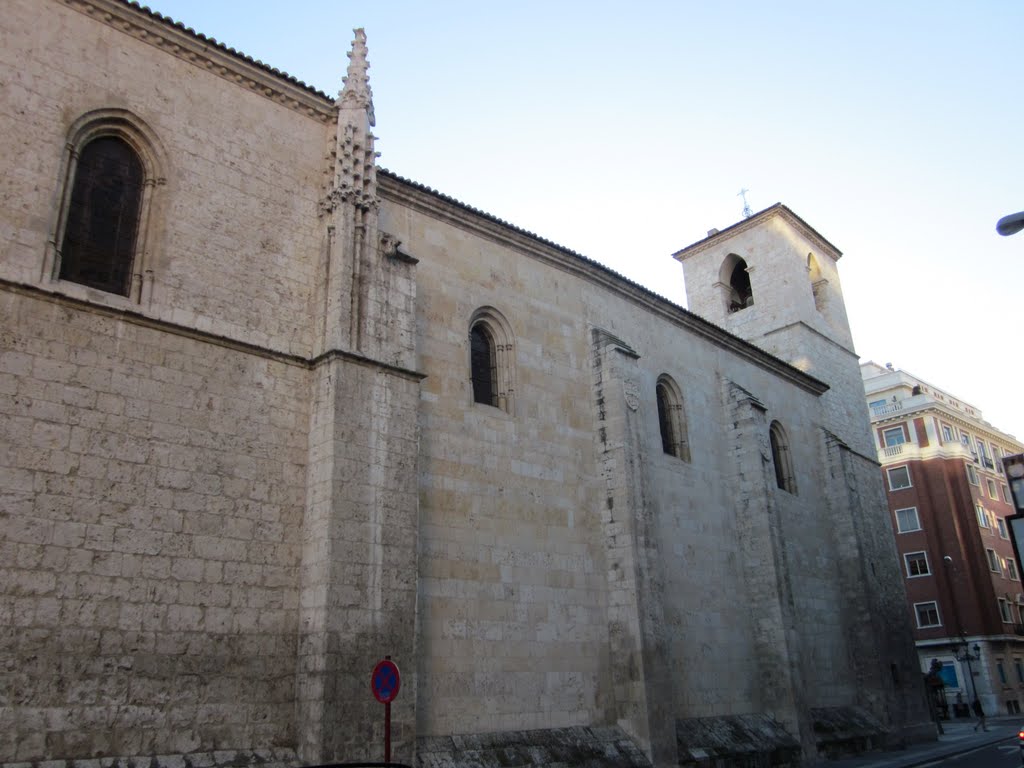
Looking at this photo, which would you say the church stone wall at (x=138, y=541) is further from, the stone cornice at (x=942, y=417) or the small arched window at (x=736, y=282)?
the stone cornice at (x=942, y=417)

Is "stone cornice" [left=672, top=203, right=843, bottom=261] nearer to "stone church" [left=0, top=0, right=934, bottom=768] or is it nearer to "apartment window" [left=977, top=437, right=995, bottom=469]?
"stone church" [left=0, top=0, right=934, bottom=768]

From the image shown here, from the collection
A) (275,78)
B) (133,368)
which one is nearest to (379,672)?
(133,368)

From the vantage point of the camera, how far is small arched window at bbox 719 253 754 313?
2856cm

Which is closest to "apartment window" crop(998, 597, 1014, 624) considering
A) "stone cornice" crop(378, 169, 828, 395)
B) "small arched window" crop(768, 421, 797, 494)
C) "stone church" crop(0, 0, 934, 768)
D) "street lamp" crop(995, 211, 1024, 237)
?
"small arched window" crop(768, 421, 797, 494)

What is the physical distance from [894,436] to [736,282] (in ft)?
69.8

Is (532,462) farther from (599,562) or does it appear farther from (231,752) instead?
(231,752)

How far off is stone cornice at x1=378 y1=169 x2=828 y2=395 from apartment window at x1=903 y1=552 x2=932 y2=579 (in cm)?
2460

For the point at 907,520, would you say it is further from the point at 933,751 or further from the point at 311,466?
the point at 311,466

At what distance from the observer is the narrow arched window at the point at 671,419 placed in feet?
58.7

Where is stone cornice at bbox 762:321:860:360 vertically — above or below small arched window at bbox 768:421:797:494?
above

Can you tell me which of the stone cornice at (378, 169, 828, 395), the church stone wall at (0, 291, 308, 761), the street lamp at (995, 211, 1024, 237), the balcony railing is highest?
the balcony railing

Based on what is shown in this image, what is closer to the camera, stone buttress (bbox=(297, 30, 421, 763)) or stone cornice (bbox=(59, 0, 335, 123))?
stone buttress (bbox=(297, 30, 421, 763))

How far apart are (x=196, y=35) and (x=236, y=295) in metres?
3.79

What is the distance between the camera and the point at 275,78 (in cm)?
1219
